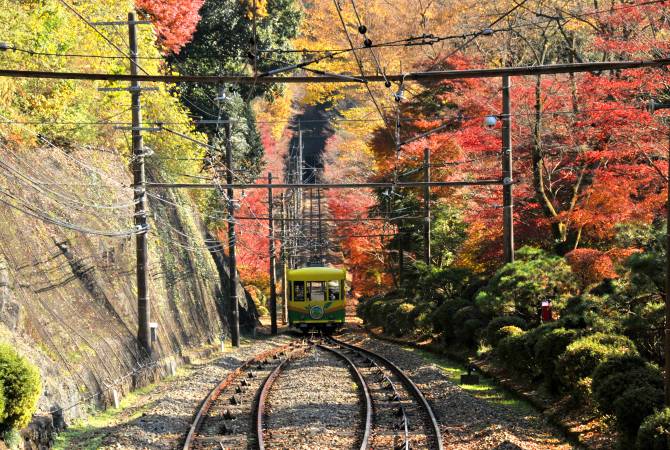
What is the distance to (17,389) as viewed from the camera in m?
11.2

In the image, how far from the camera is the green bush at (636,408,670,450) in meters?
8.89

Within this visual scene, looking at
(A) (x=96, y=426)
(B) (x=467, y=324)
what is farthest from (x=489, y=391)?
(A) (x=96, y=426)

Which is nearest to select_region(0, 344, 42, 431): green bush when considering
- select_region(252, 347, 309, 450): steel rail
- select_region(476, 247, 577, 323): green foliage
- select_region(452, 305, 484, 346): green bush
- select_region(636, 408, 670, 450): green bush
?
select_region(252, 347, 309, 450): steel rail

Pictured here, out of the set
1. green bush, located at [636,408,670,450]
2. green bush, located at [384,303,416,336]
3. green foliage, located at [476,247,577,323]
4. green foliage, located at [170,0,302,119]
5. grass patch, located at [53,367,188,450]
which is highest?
green foliage, located at [170,0,302,119]

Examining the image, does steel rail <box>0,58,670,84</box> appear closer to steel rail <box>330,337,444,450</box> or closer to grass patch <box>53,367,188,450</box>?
steel rail <box>330,337,444,450</box>

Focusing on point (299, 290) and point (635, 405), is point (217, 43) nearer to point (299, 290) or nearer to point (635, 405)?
point (299, 290)

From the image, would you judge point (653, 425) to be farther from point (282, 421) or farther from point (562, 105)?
point (562, 105)

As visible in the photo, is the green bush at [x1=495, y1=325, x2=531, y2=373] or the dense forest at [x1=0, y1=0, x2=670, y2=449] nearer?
the dense forest at [x1=0, y1=0, x2=670, y2=449]

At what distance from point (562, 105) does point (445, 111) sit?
13.5m

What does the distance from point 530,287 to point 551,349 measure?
456 centimetres

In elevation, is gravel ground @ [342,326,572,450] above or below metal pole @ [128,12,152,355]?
below

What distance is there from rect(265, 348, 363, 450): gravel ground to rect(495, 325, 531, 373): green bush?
316cm

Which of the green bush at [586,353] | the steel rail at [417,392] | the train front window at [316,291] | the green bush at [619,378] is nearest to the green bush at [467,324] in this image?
the steel rail at [417,392]

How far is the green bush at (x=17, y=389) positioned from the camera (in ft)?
36.8
